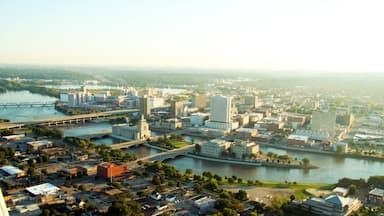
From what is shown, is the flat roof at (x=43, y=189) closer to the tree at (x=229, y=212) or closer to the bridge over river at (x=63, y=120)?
the tree at (x=229, y=212)

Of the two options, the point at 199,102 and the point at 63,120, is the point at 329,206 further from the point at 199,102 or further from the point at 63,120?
the point at 199,102

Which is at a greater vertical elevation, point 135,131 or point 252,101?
point 252,101

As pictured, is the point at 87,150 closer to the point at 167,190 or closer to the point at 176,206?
the point at 167,190

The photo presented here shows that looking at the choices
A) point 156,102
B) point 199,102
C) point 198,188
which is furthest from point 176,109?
point 198,188

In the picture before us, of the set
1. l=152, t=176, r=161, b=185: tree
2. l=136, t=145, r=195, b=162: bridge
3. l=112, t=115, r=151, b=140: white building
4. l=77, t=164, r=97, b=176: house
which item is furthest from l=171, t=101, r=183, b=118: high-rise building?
l=152, t=176, r=161, b=185: tree

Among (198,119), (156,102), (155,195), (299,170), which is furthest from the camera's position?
(156,102)

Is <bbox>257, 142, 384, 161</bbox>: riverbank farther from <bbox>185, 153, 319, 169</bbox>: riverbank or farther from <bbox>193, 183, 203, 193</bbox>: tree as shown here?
<bbox>193, 183, 203, 193</bbox>: tree

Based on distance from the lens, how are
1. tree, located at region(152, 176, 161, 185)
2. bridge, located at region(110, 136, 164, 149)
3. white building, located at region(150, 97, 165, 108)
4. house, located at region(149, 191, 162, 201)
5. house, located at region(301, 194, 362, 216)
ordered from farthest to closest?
white building, located at region(150, 97, 165, 108) < bridge, located at region(110, 136, 164, 149) < tree, located at region(152, 176, 161, 185) < house, located at region(149, 191, 162, 201) < house, located at region(301, 194, 362, 216)
